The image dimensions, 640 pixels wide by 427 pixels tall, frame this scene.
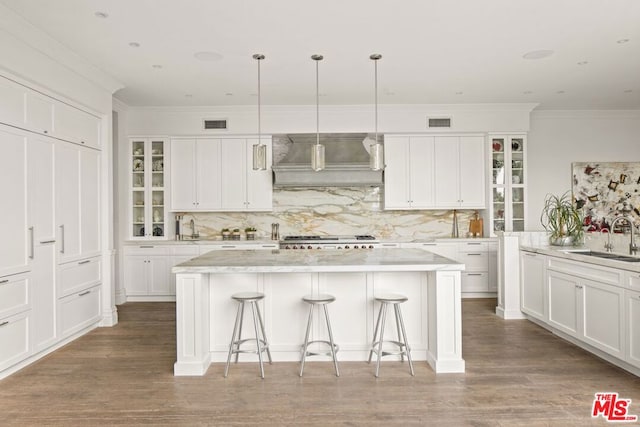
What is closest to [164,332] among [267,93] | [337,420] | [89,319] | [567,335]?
[89,319]

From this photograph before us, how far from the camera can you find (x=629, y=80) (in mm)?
4926

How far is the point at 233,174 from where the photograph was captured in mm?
6137

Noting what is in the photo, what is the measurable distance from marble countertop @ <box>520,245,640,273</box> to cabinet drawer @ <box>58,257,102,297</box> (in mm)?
4705

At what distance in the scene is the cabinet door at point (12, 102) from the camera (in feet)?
10.6

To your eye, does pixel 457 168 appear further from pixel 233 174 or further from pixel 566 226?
pixel 233 174

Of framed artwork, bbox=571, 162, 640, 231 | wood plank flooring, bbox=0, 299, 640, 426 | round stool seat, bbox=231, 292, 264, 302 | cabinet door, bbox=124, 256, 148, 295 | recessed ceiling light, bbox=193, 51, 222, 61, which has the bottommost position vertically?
wood plank flooring, bbox=0, 299, 640, 426

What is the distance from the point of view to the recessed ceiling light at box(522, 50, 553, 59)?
402 cm

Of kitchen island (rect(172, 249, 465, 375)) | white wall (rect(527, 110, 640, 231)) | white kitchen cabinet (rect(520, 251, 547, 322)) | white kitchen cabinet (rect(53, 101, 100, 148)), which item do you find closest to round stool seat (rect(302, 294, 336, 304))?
kitchen island (rect(172, 249, 465, 375))

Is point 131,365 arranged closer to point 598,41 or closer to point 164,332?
point 164,332

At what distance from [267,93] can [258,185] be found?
1.41 meters

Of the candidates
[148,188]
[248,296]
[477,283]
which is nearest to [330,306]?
[248,296]

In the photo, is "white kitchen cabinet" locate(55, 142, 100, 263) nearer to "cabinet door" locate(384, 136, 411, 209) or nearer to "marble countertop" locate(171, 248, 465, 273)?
"marble countertop" locate(171, 248, 465, 273)

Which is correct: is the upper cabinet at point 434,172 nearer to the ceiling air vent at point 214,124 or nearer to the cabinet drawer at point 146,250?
the ceiling air vent at point 214,124

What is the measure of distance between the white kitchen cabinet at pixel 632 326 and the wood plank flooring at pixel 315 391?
7.1 inches
